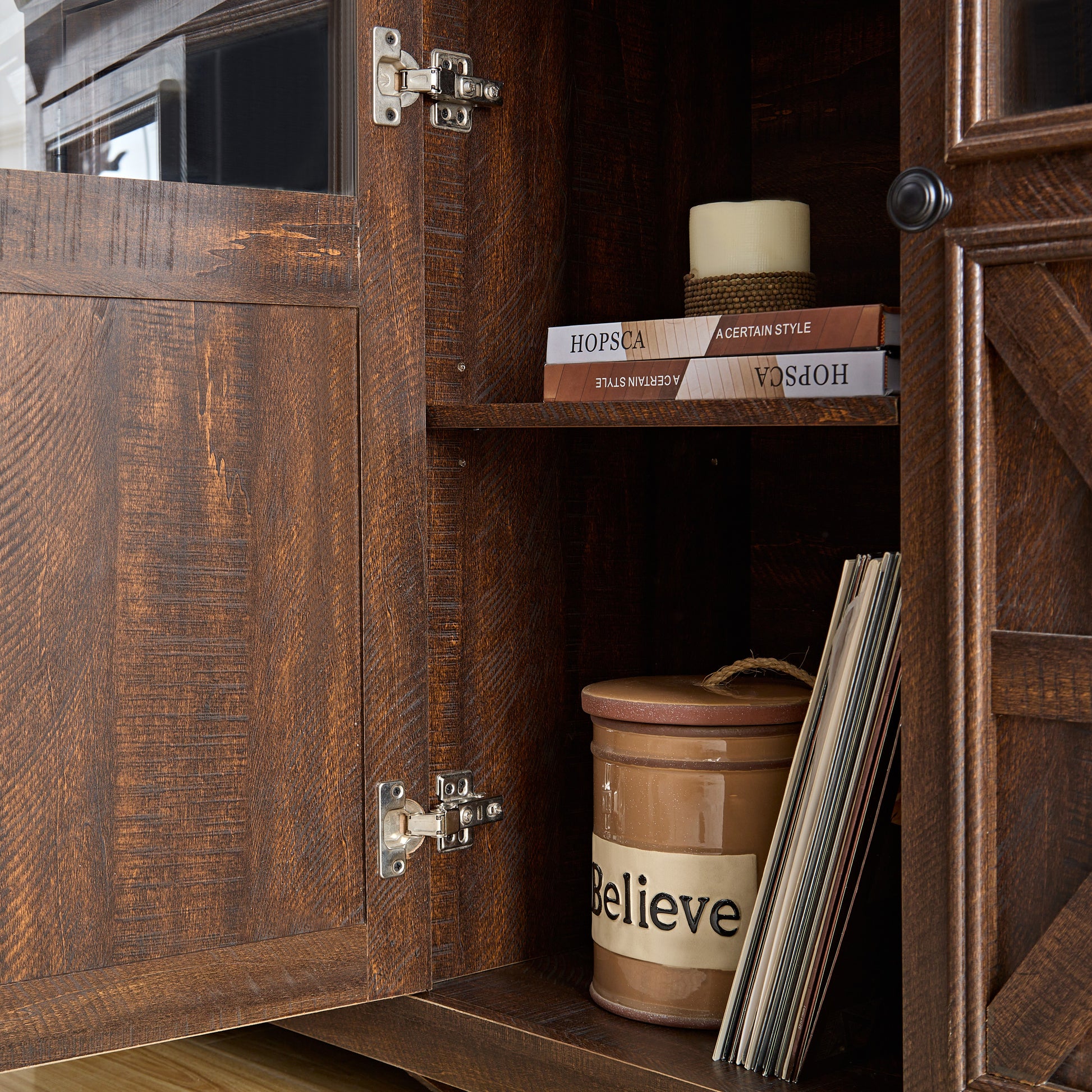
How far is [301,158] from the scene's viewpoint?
1.14 metres

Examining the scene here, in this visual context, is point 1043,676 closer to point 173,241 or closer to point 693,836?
point 693,836

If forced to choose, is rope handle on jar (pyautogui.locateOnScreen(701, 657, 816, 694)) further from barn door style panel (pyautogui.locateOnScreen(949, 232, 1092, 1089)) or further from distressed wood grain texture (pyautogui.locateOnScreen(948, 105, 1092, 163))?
distressed wood grain texture (pyautogui.locateOnScreen(948, 105, 1092, 163))

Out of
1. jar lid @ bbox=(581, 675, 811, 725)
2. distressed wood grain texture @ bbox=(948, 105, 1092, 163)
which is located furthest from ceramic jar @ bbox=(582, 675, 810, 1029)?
distressed wood grain texture @ bbox=(948, 105, 1092, 163)

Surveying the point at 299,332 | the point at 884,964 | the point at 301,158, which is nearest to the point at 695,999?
the point at 884,964

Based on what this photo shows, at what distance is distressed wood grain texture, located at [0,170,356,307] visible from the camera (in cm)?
102

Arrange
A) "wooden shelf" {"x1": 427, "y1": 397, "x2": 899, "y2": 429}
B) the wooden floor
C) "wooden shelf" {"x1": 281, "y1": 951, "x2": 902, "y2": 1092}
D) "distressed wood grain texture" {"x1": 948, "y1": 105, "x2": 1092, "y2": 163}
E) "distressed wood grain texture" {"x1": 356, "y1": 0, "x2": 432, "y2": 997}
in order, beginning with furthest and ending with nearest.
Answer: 1. the wooden floor
2. "distressed wood grain texture" {"x1": 356, "y1": 0, "x2": 432, "y2": 997}
3. "wooden shelf" {"x1": 281, "y1": 951, "x2": 902, "y2": 1092}
4. "wooden shelf" {"x1": 427, "y1": 397, "x2": 899, "y2": 429}
5. "distressed wood grain texture" {"x1": 948, "y1": 105, "x2": 1092, "y2": 163}

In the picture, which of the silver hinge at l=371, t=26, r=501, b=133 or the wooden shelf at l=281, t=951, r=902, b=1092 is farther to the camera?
the silver hinge at l=371, t=26, r=501, b=133

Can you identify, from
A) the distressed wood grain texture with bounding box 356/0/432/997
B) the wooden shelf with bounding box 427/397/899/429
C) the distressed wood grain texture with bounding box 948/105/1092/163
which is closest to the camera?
the distressed wood grain texture with bounding box 948/105/1092/163

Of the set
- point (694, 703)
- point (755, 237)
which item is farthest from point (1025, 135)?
point (694, 703)

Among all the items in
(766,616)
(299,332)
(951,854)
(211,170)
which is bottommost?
(951,854)

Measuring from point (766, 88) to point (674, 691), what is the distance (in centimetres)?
73

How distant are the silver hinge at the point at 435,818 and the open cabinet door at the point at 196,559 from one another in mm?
16

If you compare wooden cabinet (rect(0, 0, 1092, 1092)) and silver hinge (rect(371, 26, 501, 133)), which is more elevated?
silver hinge (rect(371, 26, 501, 133))

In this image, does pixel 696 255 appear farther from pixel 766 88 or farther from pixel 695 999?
pixel 695 999
